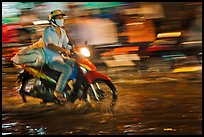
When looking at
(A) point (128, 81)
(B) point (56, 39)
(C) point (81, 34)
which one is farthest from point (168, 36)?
(B) point (56, 39)

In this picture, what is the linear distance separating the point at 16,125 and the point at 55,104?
0.64 m

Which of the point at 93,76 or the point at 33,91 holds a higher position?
the point at 93,76

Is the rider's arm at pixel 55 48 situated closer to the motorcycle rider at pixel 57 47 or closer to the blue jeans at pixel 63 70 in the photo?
the motorcycle rider at pixel 57 47

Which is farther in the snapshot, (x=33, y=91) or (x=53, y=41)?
(x=33, y=91)

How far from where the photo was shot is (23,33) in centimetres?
557

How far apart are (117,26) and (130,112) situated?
4.15ft

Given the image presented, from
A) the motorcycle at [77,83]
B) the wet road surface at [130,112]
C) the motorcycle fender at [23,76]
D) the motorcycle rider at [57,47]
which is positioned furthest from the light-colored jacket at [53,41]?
the wet road surface at [130,112]

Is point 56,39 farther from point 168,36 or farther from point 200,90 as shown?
point 200,90

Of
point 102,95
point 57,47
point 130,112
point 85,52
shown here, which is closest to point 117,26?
point 85,52

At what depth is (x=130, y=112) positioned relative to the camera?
5.45 m

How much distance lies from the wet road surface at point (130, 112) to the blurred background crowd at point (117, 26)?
348 millimetres

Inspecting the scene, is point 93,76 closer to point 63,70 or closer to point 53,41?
point 63,70

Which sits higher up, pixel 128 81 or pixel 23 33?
pixel 23 33

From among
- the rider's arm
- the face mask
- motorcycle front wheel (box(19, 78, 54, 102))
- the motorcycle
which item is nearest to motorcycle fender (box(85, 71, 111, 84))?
the motorcycle
